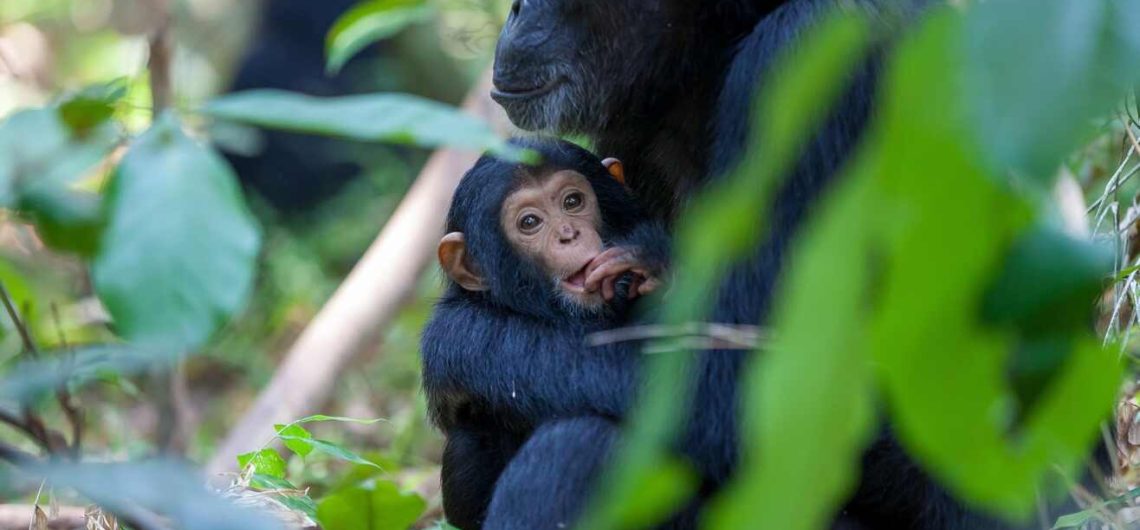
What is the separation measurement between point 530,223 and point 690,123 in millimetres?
546

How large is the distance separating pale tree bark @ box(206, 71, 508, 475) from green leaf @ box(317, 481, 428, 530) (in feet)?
8.63

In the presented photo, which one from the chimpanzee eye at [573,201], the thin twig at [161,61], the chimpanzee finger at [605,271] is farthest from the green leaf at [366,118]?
the thin twig at [161,61]

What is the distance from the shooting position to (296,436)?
323 centimetres

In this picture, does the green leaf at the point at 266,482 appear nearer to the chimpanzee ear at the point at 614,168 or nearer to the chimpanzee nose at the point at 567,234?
the chimpanzee nose at the point at 567,234

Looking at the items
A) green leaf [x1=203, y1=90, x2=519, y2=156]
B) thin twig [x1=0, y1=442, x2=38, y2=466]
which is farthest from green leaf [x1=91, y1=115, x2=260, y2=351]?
thin twig [x1=0, y1=442, x2=38, y2=466]

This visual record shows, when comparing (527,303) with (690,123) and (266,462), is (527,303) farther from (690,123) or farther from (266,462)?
(266,462)

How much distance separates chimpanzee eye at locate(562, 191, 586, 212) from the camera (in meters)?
3.82

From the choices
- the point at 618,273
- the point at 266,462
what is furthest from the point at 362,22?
the point at 266,462

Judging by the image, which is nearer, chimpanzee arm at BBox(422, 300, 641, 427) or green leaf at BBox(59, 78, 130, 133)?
green leaf at BBox(59, 78, 130, 133)

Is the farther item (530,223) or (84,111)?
(530,223)

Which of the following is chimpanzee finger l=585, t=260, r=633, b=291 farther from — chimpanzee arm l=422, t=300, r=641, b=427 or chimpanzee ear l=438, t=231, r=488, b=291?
chimpanzee ear l=438, t=231, r=488, b=291

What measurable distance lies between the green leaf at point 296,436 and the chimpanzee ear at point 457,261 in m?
0.70

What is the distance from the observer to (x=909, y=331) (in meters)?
0.98

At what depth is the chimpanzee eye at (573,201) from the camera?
3.82 meters
